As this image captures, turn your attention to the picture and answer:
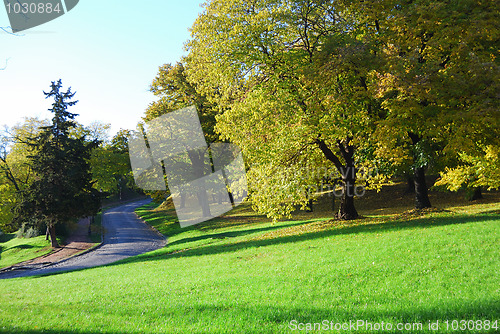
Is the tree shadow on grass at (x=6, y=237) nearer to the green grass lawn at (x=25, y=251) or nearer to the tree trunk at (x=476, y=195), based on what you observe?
the green grass lawn at (x=25, y=251)

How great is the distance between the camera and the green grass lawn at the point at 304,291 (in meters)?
6.04

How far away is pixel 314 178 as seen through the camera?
56.4 ft

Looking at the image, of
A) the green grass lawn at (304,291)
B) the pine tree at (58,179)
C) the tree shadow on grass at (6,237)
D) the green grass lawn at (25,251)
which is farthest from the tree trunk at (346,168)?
the tree shadow on grass at (6,237)

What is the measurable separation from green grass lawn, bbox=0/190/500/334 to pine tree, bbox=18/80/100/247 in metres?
18.3

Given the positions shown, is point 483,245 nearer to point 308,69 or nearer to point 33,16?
point 308,69

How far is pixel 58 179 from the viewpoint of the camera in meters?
29.4

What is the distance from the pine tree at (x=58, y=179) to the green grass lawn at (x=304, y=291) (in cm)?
1828

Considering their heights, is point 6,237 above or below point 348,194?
below

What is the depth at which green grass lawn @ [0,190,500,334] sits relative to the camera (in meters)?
6.04

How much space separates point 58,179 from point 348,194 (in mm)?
25491

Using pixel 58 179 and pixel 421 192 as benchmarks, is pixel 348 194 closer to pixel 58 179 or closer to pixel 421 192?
pixel 421 192

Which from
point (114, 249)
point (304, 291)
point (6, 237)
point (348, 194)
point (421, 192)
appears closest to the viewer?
point (304, 291)

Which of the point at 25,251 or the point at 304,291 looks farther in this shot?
the point at 25,251

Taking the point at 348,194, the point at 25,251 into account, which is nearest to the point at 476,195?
the point at 348,194
